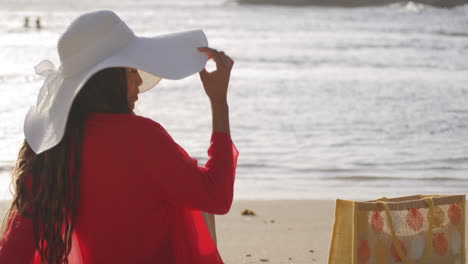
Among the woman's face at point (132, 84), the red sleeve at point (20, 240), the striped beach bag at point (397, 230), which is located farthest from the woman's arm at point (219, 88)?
the striped beach bag at point (397, 230)

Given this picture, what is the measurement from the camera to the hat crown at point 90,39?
8.58 ft

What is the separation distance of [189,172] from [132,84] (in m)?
0.35

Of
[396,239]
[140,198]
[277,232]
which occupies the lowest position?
[277,232]

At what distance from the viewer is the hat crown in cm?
262

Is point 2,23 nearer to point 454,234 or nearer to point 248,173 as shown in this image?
point 248,173

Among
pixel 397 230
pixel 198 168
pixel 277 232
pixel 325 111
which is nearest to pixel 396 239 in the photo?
pixel 397 230

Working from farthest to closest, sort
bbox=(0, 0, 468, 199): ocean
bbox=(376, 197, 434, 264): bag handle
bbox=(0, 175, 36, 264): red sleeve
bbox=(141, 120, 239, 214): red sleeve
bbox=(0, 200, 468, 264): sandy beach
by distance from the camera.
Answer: bbox=(0, 0, 468, 199): ocean → bbox=(0, 200, 468, 264): sandy beach → bbox=(376, 197, 434, 264): bag handle → bbox=(0, 175, 36, 264): red sleeve → bbox=(141, 120, 239, 214): red sleeve

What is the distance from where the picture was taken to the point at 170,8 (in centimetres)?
4953

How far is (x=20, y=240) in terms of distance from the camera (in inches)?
104

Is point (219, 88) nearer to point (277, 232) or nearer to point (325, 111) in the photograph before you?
point (277, 232)

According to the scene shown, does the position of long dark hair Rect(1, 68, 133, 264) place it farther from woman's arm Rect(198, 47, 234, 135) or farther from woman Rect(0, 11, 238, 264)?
woman's arm Rect(198, 47, 234, 135)

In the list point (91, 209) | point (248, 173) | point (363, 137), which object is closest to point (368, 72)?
point (363, 137)

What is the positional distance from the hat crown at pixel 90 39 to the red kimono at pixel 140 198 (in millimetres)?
172

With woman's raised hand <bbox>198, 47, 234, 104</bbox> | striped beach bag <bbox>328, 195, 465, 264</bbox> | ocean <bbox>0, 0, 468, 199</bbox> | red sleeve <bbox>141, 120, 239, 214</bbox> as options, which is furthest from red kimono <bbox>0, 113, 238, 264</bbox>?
ocean <bbox>0, 0, 468, 199</bbox>
